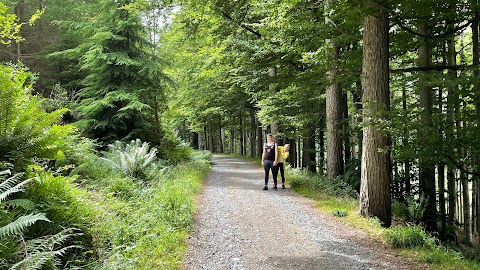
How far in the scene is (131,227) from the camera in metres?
5.84

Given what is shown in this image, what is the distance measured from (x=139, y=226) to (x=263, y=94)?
12.4 metres

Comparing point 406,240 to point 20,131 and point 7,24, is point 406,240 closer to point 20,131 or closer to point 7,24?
point 20,131

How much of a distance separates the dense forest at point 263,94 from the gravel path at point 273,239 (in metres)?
1.01

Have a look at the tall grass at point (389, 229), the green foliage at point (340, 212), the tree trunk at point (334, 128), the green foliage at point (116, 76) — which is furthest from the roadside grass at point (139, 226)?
the green foliage at point (116, 76)

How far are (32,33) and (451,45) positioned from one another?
72.4ft

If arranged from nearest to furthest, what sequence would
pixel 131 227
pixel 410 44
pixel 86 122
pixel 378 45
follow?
pixel 131 227 < pixel 378 45 < pixel 410 44 < pixel 86 122

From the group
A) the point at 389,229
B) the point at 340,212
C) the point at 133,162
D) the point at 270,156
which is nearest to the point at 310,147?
the point at 270,156

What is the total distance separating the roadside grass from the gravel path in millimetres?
339

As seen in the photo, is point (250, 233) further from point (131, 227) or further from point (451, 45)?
point (451, 45)

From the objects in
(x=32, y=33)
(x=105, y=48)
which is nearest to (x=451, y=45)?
(x=105, y=48)

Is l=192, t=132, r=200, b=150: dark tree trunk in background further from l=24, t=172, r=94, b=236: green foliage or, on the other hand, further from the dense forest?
l=24, t=172, r=94, b=236: green foliage

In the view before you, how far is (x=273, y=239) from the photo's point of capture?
6527 mm

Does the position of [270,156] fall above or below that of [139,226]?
above

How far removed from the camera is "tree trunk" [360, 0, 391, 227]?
24.3ft
